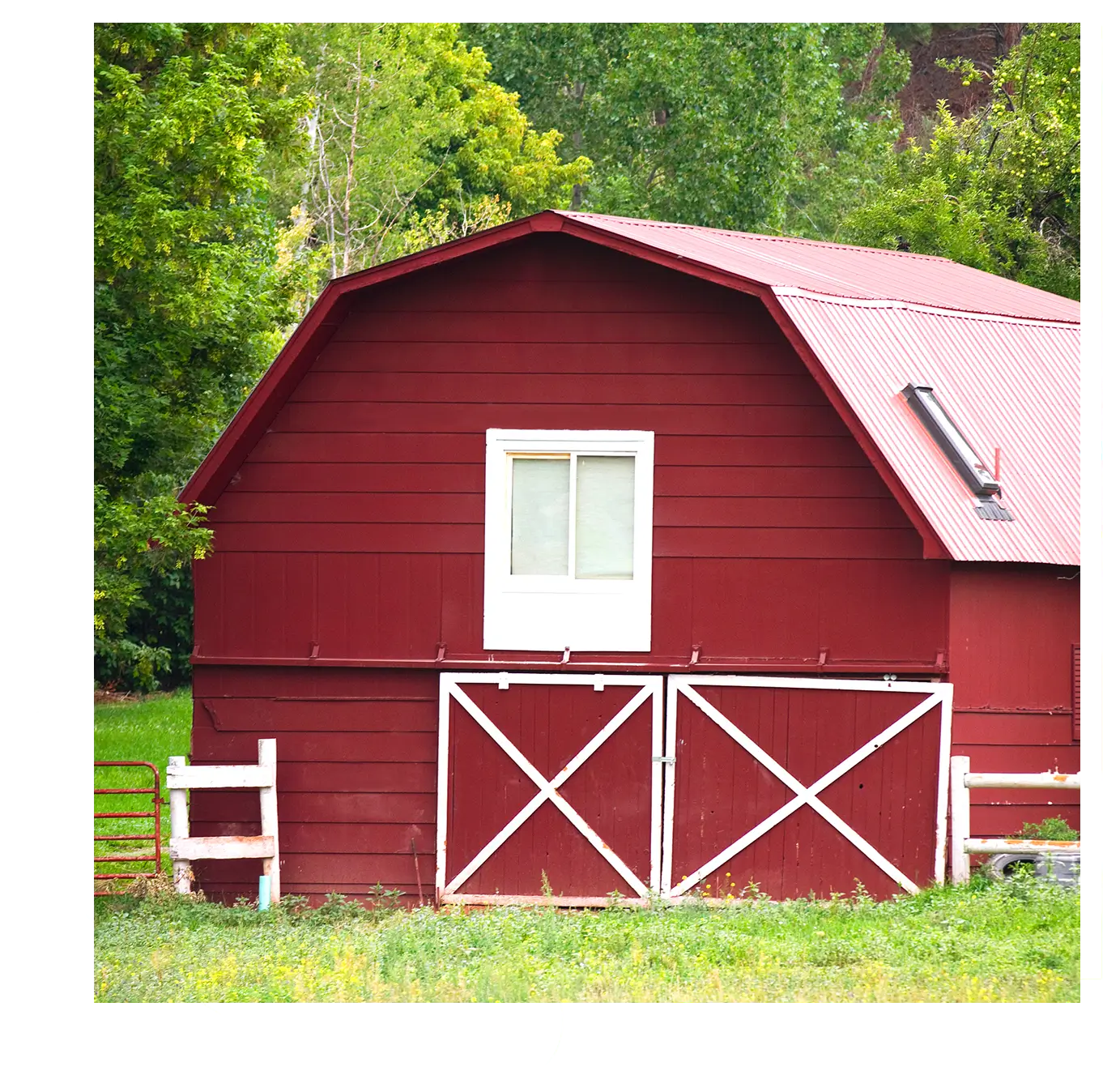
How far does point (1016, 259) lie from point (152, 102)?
14899 mm

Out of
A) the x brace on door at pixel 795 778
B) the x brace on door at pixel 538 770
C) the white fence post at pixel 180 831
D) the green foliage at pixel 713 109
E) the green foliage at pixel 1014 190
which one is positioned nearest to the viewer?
the x brace on door at pixel 795 778

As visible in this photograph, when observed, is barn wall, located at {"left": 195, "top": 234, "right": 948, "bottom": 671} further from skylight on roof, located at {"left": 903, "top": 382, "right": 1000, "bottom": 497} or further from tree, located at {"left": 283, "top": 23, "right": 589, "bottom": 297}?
tree, located at {"left": 283, "top": 23, "right": 589, "bottom": 297}

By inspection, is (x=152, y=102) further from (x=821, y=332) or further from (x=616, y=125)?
(x=616, y=125)

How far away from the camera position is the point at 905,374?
13883 mm

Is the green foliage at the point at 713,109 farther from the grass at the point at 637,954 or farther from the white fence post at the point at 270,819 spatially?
the grass at the point at 637,954

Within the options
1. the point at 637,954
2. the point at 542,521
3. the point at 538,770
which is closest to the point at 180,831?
the point at 538,770

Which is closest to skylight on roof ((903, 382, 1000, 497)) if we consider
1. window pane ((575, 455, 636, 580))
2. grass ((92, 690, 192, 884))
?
window pane ((575, 455, 636, 580))

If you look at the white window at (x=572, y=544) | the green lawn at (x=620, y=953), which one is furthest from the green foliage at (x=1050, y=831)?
the white window at (x=572, y=544)

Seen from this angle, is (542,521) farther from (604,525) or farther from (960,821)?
(960,821)

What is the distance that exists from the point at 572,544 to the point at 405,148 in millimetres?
19751

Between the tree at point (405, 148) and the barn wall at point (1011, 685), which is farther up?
the tree at point (405, 148)

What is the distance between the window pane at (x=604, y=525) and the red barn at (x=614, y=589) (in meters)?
0.02

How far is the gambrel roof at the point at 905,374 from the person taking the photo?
13.0 meters

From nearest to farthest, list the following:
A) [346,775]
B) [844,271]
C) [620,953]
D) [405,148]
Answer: [620,953], [346,775], [844,271], [405,148]
